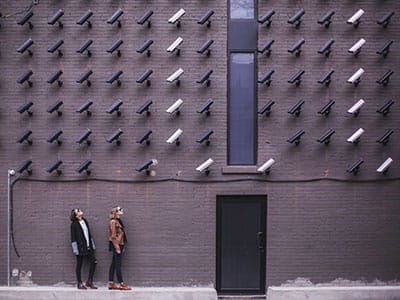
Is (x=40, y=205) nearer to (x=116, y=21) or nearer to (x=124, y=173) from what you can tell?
(x=124, y=173)

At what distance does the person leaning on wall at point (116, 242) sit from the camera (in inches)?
376

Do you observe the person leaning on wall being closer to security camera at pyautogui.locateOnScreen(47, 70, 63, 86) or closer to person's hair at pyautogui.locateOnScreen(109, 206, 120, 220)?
person's hair at pyautogui.locateOnScreen(109, 206, 120, 220)

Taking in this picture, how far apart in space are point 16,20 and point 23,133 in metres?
2.45

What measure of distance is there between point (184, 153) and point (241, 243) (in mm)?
2324

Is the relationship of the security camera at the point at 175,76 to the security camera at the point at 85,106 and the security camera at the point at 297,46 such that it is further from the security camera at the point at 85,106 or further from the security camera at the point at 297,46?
the security camera at the point at 297,46

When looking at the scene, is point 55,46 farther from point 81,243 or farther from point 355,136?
point 355,136

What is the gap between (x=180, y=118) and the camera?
396 inches

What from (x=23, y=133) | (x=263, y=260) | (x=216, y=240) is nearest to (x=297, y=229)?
(x=263, y=260)

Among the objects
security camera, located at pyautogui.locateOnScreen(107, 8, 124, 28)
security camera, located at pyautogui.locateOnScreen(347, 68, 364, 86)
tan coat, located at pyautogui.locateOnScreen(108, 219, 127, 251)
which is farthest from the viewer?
security camera, located at pyautogui.locateOnScreen(347, 68, 364, 86)

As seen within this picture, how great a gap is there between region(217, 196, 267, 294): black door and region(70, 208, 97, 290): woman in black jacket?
8.91ft

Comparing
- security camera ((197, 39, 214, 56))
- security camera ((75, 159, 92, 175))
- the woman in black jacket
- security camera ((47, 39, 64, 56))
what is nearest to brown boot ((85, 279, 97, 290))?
the woman in black jacket

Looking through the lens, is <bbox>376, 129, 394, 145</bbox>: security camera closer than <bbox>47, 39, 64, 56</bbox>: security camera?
No

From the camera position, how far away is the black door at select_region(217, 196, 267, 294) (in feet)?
33.3

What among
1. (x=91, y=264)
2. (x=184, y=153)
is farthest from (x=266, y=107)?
(x=91, y=264)
